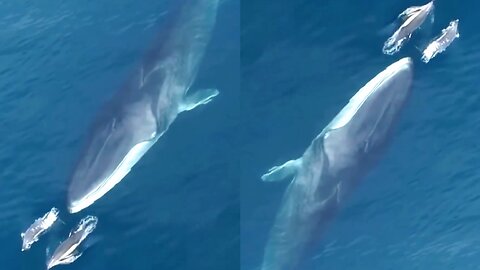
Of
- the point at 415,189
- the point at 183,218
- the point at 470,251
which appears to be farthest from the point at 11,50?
the point at 470,251

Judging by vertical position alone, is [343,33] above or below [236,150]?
above

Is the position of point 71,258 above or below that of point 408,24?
below

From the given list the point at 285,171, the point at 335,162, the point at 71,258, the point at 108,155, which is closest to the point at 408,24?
the point at 335,162

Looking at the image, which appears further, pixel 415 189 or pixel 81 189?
pixel 415 189

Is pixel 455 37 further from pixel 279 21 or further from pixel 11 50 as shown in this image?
pixel 11 50

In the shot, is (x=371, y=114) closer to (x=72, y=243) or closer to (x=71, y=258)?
(x=72, y=243)

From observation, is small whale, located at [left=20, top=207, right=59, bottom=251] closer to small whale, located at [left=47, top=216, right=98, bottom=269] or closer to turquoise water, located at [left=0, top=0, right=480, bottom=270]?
turquoise water, located at [left=0, top=0, right=480, bottom=270]
